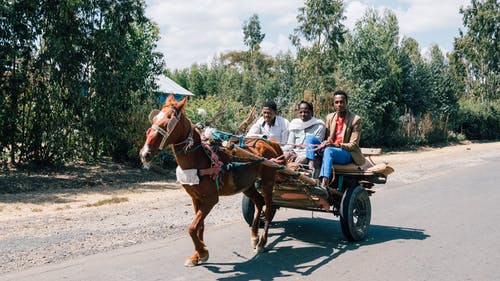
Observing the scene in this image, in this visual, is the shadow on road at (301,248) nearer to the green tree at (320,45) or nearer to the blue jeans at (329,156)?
the blue jeans at (329,156)

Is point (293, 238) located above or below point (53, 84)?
below

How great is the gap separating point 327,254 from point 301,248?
47 centimetres

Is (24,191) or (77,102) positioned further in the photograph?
(77,102)

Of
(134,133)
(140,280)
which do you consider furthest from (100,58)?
(140,280)

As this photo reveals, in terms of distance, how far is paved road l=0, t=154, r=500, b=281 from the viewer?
572cm

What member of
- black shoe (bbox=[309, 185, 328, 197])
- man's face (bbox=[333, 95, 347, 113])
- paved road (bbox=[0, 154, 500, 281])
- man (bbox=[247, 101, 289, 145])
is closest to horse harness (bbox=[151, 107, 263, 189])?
black shoe (bbox=[309, 185, 328, 197])

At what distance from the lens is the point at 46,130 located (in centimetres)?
1519

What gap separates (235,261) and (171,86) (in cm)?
3521

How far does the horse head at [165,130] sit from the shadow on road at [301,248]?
68.6 inches

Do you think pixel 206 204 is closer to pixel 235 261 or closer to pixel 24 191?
pixel 235 261

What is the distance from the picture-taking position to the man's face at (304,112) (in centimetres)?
784

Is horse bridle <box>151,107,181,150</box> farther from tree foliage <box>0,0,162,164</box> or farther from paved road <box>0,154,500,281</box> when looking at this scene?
tree foliage <box>0,0,162,164</box>

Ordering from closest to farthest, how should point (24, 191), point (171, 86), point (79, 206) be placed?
1. point (79, 206)
2. point (24, 191)
3. point (171, 86)

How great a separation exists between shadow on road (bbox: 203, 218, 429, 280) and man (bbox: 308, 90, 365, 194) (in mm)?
910
